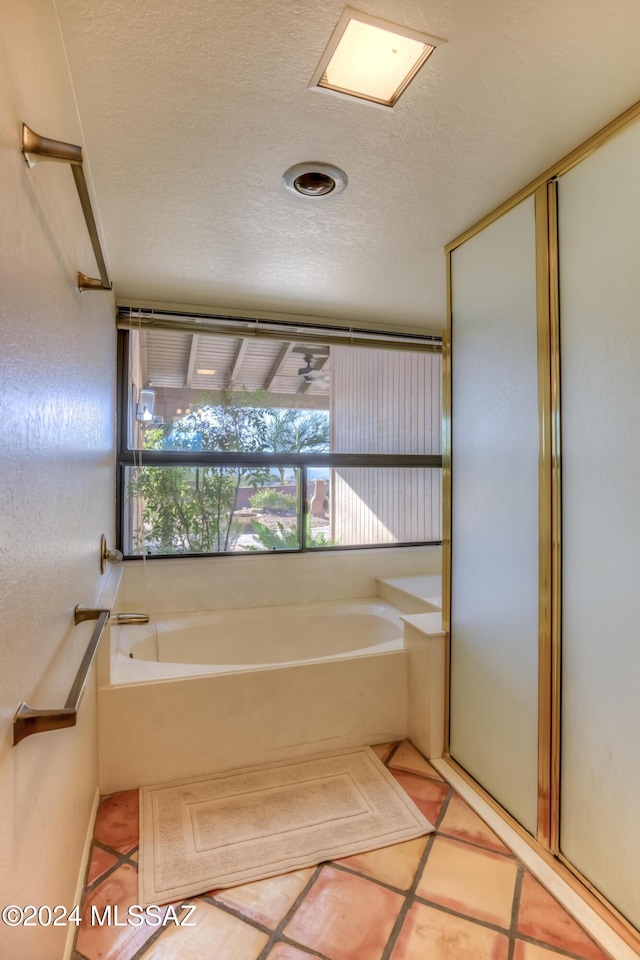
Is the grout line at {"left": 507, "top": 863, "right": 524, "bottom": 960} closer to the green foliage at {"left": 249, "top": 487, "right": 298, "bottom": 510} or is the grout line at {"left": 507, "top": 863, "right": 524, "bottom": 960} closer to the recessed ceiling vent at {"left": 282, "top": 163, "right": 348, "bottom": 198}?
the green foliage at {"left": 249, "top": 487, "right": 298, "bottom": 510}

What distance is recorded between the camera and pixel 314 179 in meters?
1.59

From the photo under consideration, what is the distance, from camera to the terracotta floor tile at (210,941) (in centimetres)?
123

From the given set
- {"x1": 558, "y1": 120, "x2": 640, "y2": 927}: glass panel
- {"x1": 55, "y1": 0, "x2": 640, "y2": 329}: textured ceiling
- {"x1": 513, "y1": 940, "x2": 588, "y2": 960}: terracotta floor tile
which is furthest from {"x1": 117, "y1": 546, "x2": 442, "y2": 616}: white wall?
{"x1": 513, "y1": 940, "x2": 588, "y2": 960}: terracotta floor tile

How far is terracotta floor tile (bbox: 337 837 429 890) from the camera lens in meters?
1.47

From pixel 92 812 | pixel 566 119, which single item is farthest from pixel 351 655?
pixel 566 119

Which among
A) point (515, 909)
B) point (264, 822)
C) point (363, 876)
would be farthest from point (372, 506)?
point (515, 909)

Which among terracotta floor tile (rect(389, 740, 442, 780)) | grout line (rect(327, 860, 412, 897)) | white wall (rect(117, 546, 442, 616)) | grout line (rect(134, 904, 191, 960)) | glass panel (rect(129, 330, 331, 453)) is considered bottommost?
grout line (rect(134, 904, 191, 960))

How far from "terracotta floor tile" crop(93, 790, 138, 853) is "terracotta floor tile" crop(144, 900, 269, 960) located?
39 cm

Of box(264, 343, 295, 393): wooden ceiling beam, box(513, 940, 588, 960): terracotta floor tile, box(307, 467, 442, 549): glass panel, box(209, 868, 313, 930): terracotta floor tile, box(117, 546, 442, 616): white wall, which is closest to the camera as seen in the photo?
box(513, 940, 588, 960): terracotta floor tile

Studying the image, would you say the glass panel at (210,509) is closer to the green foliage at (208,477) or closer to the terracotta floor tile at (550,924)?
the green foliage at (208,477)

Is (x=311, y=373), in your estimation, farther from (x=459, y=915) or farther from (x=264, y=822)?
(x=459, y=915)

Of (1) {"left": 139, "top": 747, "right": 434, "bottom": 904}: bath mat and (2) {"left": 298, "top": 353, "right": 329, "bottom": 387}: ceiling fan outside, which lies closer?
(1) {"left": 139, "top": 747, "right": 434, "bottom": 904}: bath mat

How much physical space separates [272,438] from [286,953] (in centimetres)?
238

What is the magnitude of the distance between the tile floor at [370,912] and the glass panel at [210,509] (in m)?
1.55
